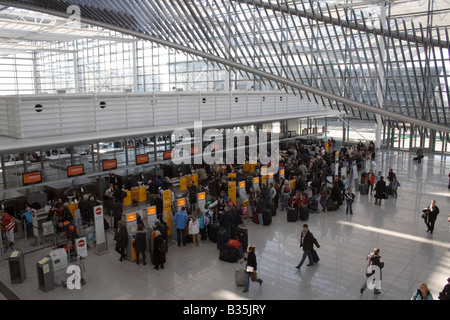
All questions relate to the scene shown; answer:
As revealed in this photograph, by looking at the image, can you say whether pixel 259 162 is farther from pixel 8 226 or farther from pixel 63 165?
pixel 8 226

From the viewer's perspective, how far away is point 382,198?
16.2 metres

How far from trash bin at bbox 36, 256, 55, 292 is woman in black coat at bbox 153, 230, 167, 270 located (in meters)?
2.52

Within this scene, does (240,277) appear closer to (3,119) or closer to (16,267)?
(16,267)

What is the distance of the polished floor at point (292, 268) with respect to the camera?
8852 mm

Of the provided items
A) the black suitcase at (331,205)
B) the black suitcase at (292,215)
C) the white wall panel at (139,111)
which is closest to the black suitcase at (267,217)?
the black suitcase at (292,215)

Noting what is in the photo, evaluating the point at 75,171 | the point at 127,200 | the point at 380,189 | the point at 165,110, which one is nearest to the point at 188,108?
the point at 165,110

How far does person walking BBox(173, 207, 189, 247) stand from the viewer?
37.8ft

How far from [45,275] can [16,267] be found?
107cm

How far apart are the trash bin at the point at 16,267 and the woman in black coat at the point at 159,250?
10.8 ft

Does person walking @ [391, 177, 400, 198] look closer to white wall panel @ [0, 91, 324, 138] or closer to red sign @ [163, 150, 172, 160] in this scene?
white wall panel @ [0, 91, 324, 138]

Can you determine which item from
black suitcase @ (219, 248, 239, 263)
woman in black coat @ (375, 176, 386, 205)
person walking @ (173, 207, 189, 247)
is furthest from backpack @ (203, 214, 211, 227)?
woman in black coat @ (375, 176, 386, 205)

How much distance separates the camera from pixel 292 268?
1007cm

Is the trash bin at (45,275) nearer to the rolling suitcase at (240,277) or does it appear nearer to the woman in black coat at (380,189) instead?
the rolling suitcase at (240,277)

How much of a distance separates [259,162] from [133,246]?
11.4 m
